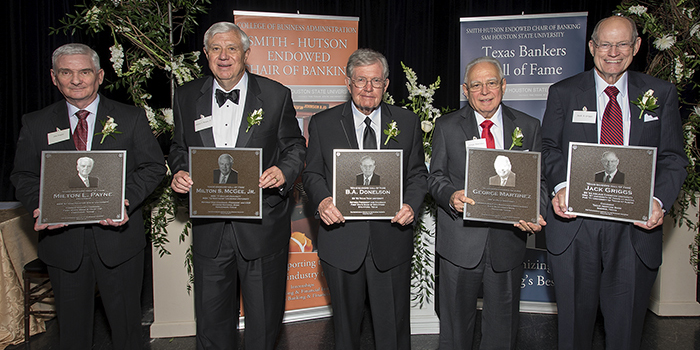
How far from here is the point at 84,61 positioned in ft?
7.86

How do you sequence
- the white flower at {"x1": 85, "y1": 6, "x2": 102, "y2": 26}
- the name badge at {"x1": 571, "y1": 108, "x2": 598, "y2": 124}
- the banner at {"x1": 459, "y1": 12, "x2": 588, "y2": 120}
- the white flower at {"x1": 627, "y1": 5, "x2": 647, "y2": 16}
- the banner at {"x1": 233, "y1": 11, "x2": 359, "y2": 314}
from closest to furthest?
the name badge at {"x1": 571, "y1": 108, "x2": 598, "y2": 124} < the white flower at {"x1": 85, "y1": 6, "x2": 102, "y2": 26} < the white flower at {"x1": 627, "y1": 5, "x2": 647, "y2": 16} < the banner at {"x1": 233, "y1": 11, "x2": 359, "y2": 314} < the banner at {"x1": 459, "y1": 12, "x2": 588, "y2": 120}

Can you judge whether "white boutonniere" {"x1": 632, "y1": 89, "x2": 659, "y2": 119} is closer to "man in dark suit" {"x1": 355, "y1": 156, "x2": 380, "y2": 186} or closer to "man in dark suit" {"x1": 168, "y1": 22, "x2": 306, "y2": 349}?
"man in dark suit" {"x1": 355, "y1": 156, "x2": 380, "y2": 186}

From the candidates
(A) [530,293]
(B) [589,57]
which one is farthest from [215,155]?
(B) [589,57]

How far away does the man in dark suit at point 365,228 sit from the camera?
2393 mm

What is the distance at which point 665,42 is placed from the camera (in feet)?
11.6

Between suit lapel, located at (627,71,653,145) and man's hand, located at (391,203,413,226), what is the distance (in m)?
1.24

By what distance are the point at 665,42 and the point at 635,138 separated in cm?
179

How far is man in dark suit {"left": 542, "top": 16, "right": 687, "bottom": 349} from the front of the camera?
2354 millimetres

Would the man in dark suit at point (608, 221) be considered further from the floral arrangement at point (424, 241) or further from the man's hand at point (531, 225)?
the floral arrangement at point (424, 241)

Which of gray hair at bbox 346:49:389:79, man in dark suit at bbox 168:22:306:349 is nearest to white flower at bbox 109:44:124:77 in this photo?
man in dark suit at bbox 168:22:306:349

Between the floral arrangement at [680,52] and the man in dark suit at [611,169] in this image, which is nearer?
the man in dark suit at [611,169]

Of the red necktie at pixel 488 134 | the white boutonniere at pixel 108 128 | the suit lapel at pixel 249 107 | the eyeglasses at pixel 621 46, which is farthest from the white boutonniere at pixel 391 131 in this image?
the white boutonniere at pixel 108 128

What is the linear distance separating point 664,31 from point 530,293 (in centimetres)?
254

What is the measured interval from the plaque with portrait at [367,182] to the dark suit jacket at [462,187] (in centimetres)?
32
